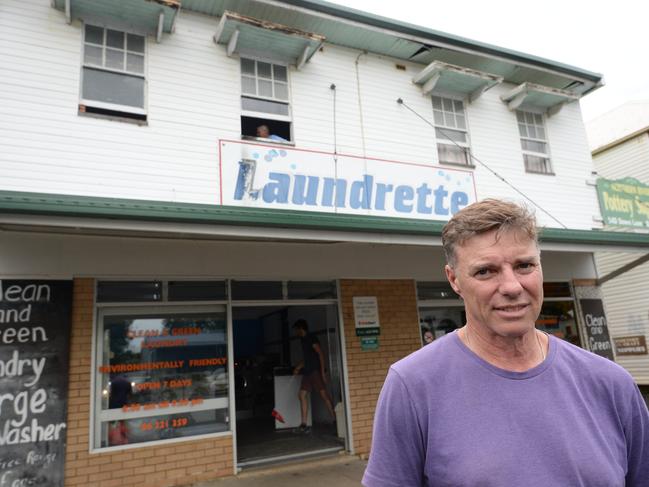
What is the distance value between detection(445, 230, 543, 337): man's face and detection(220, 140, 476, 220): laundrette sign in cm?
580

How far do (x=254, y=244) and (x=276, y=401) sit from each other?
9.77 feet

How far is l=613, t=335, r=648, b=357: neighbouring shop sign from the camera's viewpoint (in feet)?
45.1

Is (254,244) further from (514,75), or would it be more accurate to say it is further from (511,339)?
(514,75)

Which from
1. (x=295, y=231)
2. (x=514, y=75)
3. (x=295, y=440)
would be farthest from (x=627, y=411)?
(x=514, y=75)

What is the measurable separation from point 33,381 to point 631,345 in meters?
14.6

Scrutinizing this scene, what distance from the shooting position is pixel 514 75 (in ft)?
36.2

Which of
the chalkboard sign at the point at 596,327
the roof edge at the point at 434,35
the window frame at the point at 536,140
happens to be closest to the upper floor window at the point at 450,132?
the roof edge at the point at 434,35

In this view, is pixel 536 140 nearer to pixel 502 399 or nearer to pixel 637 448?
pixel 637 448

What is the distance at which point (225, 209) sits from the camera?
5.57 meters

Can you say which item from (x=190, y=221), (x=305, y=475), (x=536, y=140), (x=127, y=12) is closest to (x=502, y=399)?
(x=190, y=221)

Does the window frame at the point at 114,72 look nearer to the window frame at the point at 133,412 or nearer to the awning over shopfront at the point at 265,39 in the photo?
the awning over shopfront at the point at 265,39

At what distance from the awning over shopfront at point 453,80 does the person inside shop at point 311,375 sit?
550cm

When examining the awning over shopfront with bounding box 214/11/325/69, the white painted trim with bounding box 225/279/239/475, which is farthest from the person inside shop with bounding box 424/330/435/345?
the awning over shopfront with bounding box 214/11/325/69

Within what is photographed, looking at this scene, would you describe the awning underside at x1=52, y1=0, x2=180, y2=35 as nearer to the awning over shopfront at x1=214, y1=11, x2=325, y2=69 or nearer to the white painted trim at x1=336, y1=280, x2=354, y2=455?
the awning over shopfront at x1=214, y1=11, x2=325, y2=69
